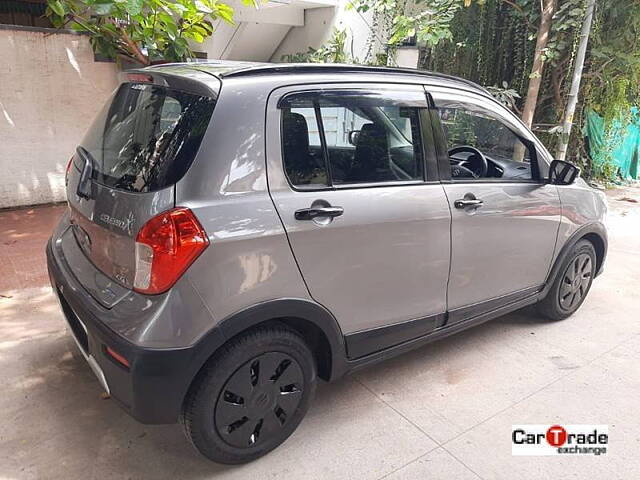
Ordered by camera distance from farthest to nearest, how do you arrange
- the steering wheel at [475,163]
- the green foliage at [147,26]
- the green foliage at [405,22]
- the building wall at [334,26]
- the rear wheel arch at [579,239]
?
the building wall at [334,26]
the green foliage at [405,22]
the green foliage at [147,26]
the rear wheel arch at [579,239]
the steering wheel at [475,163]

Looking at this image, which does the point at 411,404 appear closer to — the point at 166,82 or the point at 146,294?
the point at 146,294

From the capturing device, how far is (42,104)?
18.4ft

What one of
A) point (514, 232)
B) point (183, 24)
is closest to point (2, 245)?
point (183, 24)

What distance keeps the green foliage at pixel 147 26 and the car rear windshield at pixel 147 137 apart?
2.73 meters

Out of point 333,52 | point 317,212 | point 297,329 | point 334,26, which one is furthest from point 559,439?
point 334,26

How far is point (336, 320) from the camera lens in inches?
94.3

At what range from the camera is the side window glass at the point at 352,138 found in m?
2.22

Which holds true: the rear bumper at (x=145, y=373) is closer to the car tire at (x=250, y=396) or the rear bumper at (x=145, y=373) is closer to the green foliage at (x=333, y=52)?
the car tire at (x=250, y=396)

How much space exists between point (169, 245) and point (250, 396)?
81 centimetres

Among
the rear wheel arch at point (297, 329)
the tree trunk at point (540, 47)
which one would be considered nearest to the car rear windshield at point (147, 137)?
the rear wheel arch at point (297, 329)

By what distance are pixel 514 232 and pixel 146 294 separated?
7.35 feet

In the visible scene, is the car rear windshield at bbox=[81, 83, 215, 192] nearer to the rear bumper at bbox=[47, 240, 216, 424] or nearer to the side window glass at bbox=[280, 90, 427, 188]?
the side window glass at bbox=[280, 90, 427, 188]

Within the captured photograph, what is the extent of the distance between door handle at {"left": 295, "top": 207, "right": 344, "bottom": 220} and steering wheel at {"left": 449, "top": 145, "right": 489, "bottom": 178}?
1408mm

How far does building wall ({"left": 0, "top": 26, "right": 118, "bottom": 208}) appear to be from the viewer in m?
5.38
